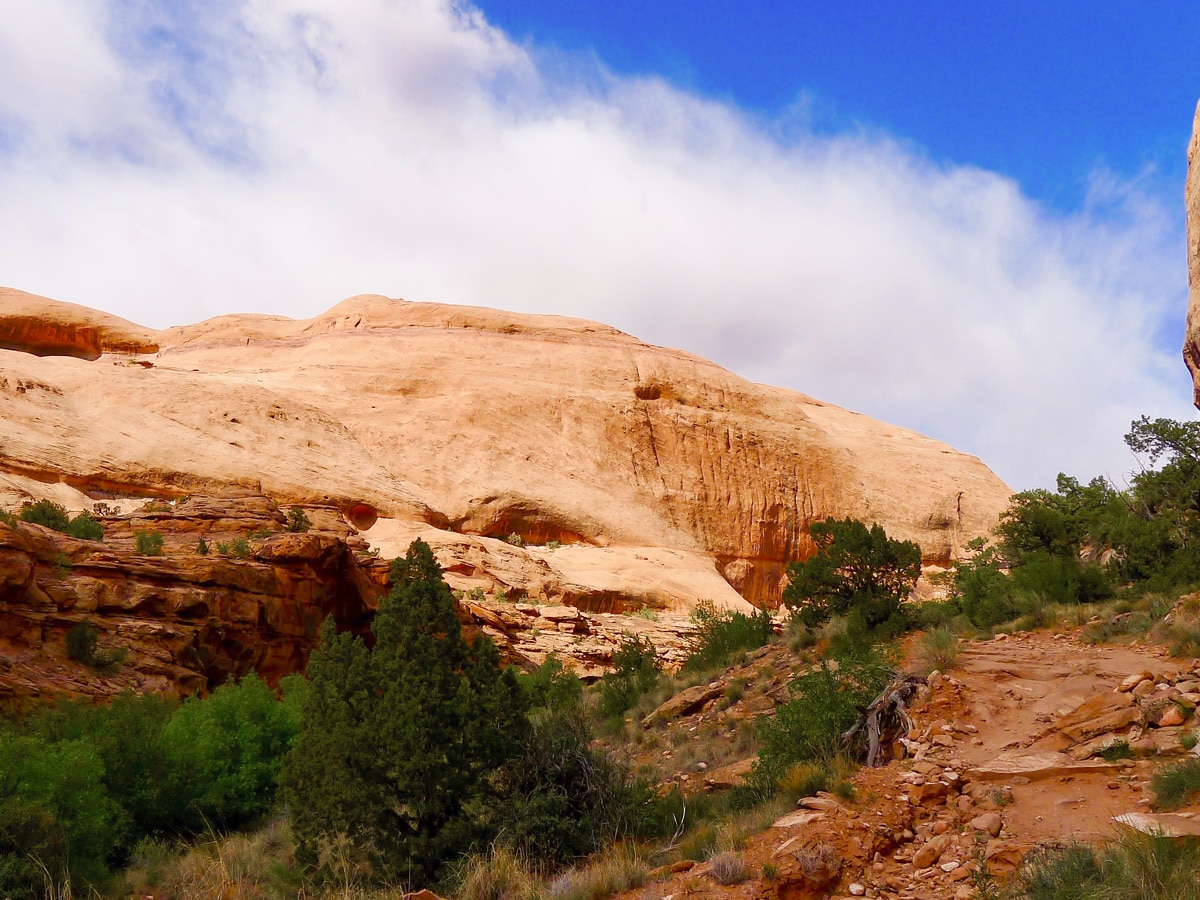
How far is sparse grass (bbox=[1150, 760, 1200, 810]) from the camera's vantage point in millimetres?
6281

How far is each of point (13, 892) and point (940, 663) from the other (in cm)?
897

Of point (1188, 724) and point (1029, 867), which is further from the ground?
point (1188, 724)

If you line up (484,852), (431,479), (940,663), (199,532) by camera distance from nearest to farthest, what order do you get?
(484,852) < (940,663) < (199,532) < (431,479)

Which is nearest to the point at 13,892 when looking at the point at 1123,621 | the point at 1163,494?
the point at 1123,621

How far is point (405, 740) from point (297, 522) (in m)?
15.7

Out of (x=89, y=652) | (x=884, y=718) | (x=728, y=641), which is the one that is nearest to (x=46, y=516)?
(x=89, y=652)

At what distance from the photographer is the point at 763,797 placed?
8.68m

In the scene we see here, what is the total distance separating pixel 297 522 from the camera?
76.1 ft

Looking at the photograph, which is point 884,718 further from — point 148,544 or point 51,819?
point 148,544

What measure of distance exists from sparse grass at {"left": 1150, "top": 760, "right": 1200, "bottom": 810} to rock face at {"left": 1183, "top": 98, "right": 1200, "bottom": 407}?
5747mm

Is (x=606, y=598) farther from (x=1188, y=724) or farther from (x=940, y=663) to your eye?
(x=1188, y=724)

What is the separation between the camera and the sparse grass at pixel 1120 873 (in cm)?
505

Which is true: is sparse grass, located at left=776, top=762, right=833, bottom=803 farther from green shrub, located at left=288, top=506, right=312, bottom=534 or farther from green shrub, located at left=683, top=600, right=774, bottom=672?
green shrub, located at left=288, top=506, right=312, bottom=534

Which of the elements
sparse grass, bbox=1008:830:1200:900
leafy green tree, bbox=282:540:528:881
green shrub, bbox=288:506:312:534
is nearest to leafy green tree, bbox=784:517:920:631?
leafy green tree, bbox=282:540:528:881
